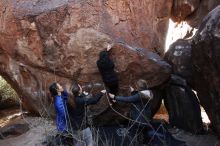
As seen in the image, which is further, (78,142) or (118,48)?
(118,48)

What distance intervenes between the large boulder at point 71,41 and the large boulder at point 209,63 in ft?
3.77

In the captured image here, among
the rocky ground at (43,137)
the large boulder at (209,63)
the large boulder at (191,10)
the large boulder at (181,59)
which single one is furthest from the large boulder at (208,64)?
the large boulder at (191,10)

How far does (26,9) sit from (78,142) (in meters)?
3.71

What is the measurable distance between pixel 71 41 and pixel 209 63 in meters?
3.15

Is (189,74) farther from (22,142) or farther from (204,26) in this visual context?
(22,142)

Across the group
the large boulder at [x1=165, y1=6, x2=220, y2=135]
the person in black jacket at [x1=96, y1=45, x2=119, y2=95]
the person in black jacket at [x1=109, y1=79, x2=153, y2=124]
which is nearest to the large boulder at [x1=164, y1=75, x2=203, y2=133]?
the large boulder at [x1=165, y1=6, x2=220, y2=135]

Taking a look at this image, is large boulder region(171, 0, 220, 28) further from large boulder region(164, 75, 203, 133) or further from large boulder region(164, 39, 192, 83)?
large boulder region(164, 75, 203, 133)

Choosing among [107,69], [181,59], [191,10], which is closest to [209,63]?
Answer: [181,59]

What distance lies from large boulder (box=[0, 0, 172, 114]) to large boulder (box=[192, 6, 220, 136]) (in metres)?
1.15

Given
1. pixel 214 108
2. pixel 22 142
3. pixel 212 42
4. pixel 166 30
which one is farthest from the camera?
pixel 166 30

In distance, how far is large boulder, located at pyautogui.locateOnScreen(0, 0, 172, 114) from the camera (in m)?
9.15

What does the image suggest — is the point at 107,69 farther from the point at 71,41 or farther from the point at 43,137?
the point at 43,137

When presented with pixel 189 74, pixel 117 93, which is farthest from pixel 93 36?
pixel 189 74

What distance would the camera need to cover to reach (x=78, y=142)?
737 centimetres
